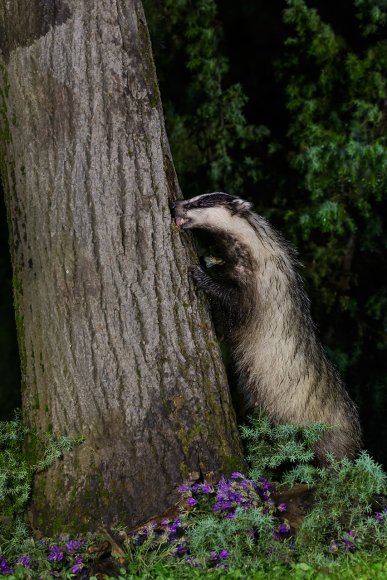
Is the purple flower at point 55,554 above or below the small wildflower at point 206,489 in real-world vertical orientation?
below

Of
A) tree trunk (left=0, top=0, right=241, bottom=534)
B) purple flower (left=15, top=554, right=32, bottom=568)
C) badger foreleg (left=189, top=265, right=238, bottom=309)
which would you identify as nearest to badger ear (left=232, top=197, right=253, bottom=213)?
badger foreleg (left=189, top=265, right=238, bottom=309)

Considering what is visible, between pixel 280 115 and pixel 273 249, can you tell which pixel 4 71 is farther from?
pixel 280 115

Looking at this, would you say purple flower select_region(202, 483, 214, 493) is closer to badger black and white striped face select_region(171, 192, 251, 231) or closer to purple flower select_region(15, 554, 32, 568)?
purple flower select_region(15, 554, 32, 568)

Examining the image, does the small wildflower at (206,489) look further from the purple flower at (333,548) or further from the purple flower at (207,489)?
the purple flower at (333,548)

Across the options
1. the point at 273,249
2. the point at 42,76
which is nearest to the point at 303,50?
the point at 273,249

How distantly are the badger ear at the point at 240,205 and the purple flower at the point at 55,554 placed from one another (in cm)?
221

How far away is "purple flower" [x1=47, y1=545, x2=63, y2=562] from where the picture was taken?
3832 mm

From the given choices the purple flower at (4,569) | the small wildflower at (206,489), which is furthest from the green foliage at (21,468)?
the small wildflower at (206,489)

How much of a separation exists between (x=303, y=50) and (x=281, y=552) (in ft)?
14.5

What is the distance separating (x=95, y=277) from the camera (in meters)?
4.16

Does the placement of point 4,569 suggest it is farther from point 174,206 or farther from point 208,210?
point 208,210

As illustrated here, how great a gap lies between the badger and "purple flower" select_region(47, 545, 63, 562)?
5.46ft

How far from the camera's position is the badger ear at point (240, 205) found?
5.03m

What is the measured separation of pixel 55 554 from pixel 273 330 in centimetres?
191
